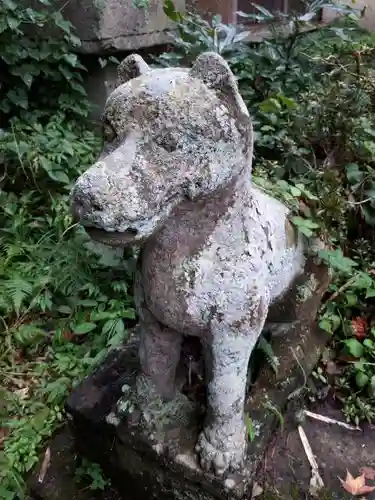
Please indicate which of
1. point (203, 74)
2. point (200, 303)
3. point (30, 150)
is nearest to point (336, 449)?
point (200, 303)

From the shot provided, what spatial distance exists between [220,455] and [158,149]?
2.62 ft

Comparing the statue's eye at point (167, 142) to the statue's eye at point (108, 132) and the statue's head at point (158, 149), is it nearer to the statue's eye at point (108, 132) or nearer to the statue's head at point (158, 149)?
the statue's head at point (158, 149)

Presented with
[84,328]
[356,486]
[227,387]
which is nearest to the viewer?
[227,387]

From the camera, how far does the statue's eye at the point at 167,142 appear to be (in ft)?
3.04

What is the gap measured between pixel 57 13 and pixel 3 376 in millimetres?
2166

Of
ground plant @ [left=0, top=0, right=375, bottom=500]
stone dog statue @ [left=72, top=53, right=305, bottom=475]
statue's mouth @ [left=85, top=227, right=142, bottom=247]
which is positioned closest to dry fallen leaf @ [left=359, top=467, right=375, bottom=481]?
ground plant @ [left=0, top=0, right=375, bottom=500]

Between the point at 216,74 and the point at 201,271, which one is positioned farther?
the point at 201,271

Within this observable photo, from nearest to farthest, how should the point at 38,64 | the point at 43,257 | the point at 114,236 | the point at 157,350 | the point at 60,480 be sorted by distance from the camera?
1. the point at 114,236
2. the point at 157,350
3. the point at 60,480
4. the point at 43,257
5. the point at 38,64

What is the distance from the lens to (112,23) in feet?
10.9

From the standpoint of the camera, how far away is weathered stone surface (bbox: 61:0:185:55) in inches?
129

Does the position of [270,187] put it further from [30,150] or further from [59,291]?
[30,150]

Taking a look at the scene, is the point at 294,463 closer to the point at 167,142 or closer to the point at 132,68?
the point at 167,142

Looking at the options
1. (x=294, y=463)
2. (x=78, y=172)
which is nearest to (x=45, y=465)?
(x=294, y=463)

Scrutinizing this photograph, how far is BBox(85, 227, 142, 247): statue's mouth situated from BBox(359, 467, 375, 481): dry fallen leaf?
1.14 metres
